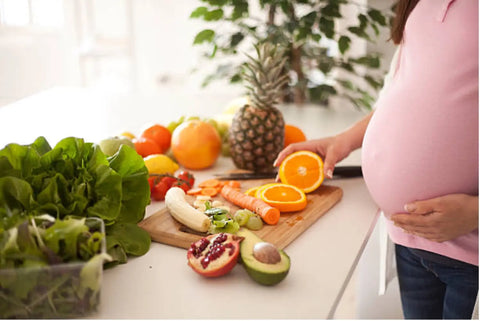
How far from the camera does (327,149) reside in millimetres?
1485

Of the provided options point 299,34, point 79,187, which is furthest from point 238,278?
point 299,34

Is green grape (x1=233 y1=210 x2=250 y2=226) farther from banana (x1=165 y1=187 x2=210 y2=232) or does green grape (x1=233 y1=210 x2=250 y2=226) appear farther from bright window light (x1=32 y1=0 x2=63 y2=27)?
bright window light (x1=32 y1=0 x2=63 y2=27)

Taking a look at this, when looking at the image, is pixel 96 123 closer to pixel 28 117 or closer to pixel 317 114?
pixel 28 117

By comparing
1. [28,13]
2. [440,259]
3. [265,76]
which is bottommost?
[440,259]

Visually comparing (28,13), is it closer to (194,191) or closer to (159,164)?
(159,164)

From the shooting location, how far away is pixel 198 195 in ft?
4.64

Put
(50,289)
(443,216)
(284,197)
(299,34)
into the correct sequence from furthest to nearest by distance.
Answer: (299,34) < (284,197) < (443,216) < (50,289)

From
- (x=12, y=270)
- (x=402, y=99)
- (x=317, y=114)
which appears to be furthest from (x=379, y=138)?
(x=317, y=114)

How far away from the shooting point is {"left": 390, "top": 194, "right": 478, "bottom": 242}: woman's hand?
1097 millimetres

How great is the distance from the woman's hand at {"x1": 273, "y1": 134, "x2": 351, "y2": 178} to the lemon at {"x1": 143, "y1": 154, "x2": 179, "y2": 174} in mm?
293

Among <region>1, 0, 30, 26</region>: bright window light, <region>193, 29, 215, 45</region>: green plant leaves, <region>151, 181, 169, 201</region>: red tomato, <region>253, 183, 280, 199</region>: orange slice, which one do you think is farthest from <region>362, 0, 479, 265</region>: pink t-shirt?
<region>1, 0, 30, 26</region>: bright window light

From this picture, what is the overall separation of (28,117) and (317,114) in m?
1.10

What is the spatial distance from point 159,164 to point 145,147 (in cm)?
12

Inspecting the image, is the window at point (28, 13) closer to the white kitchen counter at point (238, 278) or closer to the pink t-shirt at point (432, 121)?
the white kitchen counter at point (238, 278)
